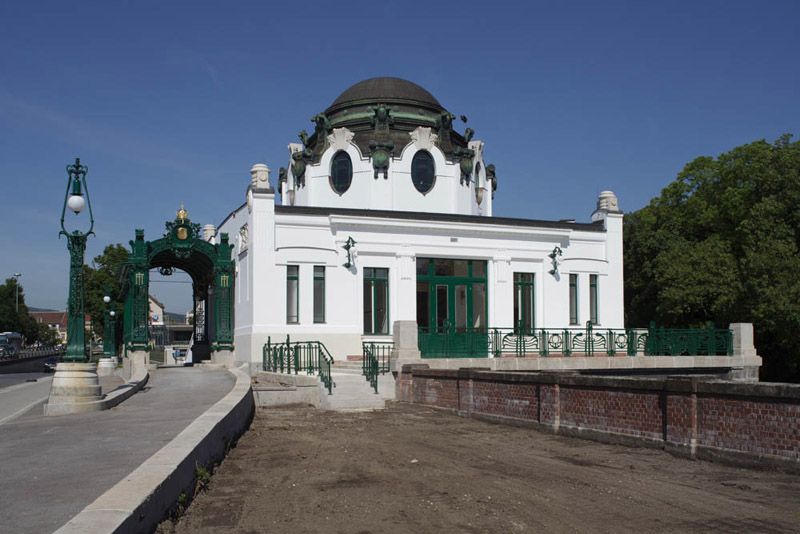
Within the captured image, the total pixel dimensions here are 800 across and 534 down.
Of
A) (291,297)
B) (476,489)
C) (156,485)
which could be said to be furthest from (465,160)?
(156,485)

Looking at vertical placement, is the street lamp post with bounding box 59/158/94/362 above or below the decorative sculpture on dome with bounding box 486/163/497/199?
below

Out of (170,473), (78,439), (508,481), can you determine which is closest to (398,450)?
(508,481)

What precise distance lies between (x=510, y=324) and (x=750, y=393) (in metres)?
19.8

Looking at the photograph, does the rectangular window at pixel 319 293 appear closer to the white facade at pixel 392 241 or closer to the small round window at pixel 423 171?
the white facade at pixel 392 241

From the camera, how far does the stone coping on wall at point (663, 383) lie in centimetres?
1123

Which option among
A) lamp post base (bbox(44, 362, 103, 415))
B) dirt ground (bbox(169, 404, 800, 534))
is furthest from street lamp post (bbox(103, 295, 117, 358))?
dirt ground (bbox(169, 404, 800, 534))

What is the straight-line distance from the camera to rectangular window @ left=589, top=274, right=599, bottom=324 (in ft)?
109

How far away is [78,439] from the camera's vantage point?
12.1 metres

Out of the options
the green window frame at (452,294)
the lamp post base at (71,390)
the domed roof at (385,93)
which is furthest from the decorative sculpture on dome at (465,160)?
the lamp post base at (71,390)

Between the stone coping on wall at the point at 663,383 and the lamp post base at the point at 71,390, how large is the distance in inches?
318

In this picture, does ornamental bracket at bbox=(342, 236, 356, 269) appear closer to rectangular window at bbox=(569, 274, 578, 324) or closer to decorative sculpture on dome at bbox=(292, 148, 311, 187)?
decorative sculpture on dome at bbox=(292, 148, 311, 187)

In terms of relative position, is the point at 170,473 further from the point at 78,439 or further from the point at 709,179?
the point at 709,179

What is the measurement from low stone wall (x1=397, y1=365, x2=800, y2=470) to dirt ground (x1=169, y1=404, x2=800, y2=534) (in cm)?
29

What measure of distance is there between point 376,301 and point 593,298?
922 cm
